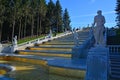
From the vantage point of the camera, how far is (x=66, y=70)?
11.8 m

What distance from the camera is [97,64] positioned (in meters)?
9.54

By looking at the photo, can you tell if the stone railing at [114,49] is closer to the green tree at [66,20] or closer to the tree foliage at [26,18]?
the tree foliage at [26,18]

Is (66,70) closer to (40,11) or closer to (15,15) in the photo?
(15,15)

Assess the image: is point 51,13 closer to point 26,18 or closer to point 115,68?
point 26,18

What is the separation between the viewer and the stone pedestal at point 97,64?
9.45 metres

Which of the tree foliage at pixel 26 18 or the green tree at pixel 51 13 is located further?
the green tree at pixel 51 13

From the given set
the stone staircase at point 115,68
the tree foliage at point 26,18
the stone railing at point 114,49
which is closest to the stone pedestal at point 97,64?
the stone staircase at point 115,68

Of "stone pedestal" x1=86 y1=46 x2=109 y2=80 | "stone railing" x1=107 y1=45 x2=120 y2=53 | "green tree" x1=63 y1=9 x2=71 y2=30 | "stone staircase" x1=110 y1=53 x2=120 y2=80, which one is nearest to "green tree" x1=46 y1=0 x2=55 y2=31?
"green tree" x1=63 y1=9 x2=71 y2=30

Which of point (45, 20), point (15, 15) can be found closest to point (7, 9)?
point (15, 15)

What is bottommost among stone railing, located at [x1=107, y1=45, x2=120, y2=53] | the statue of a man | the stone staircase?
the stone staircase

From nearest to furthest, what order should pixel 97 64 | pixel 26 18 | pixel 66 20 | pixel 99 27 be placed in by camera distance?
pixel 97 64, pixel 99 27, pixel 26 18, pixel 66 20

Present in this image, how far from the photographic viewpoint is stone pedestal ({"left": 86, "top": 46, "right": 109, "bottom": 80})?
31.0 ft

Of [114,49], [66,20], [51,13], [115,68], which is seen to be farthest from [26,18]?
[115,68]

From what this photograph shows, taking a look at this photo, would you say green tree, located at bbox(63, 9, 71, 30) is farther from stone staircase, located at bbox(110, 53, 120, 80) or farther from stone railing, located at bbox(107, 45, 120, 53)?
stone staircase, located at bbox(110, 53, 120, 80)
